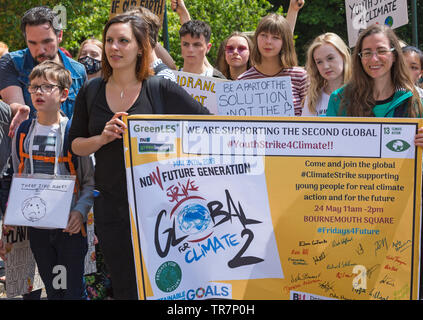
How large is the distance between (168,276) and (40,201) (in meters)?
1.02

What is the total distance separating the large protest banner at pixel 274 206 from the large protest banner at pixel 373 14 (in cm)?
370

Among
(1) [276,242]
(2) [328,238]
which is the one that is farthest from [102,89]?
(2) [328,238]

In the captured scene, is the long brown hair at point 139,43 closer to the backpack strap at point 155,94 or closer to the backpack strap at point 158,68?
the backpack strap at point 155,94

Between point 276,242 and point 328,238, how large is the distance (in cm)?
29

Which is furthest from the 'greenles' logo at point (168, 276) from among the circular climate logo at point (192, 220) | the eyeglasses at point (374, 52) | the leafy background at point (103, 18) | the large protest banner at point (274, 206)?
the leafy background at point (103, 18)

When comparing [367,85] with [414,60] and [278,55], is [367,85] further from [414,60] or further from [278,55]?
[414,60]

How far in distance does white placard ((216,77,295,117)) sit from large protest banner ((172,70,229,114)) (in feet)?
1.80

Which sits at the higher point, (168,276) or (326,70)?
(326,70)

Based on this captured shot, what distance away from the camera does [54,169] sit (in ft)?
12.6

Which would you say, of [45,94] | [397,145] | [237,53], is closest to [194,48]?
[237,53]

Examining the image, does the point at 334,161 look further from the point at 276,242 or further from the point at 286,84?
the point at 286,84

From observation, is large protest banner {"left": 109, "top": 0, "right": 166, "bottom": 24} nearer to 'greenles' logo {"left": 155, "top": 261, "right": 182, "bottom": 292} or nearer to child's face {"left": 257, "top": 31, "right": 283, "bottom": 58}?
child's face {"left": 257, "top": 31, "right": 283, "bottom": 58}

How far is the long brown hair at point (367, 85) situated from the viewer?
3512 millimetres

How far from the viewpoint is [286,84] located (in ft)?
14.1
